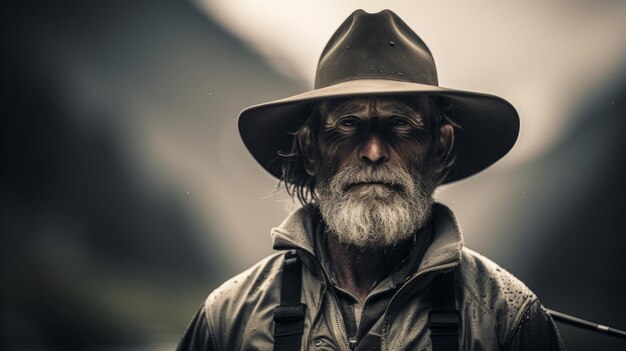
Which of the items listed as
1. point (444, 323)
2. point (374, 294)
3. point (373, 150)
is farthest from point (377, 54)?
point (444, 323)

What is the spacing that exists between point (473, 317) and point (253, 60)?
3.58m

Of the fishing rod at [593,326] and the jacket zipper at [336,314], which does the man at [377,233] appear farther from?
the fishing rod at [593,326]

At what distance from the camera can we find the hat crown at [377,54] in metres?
2.16

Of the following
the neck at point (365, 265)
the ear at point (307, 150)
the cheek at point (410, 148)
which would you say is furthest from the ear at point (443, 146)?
the ear at point (307, 150)

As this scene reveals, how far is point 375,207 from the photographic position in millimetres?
2123

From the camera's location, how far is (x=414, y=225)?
7.07 feet

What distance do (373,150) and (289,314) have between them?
654 millimetres

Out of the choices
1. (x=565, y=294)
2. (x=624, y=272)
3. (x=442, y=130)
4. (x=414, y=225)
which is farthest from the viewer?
(x=565, y=294)

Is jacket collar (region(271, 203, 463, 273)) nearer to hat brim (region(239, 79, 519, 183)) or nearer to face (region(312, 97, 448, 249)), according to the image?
face (region(312, 97, 448, 249))

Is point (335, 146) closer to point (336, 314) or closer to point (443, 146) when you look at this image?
point (443, 146)

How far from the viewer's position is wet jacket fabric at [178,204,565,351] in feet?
6.31

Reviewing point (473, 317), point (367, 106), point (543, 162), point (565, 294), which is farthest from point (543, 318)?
point (565, 294)

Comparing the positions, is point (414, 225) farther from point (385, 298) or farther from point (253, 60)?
point (253, 60)

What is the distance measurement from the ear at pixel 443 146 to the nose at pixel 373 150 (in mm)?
345
